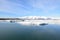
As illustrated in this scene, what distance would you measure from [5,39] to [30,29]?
99 cm

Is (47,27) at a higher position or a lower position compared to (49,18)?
lower

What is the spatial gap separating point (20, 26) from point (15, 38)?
A: 1246mm

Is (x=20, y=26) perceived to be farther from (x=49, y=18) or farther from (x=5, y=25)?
(x=49, y=18)

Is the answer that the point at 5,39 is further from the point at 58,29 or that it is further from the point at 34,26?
the point at 58,29

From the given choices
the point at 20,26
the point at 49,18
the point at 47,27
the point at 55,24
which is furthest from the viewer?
the point at 20,26

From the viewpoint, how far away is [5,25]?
3562 mm

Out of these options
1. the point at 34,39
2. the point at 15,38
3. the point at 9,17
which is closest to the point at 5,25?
the point at 9,17

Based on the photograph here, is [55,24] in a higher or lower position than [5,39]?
higher

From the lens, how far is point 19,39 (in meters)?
2.24

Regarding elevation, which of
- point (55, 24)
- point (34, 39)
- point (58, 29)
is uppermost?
point (55, 24)

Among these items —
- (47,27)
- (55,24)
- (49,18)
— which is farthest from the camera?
(47,27)

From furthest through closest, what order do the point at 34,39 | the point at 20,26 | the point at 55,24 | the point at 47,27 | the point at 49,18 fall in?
the point at 20,26 → the point at 47,27 → the point at 55,24 → the point at 49,18 → the point at 34,39

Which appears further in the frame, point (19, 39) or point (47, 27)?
point (47, 27)

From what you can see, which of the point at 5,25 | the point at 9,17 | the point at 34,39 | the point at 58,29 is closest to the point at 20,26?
the point at 5,25
